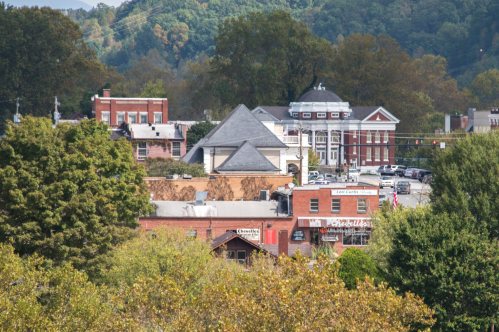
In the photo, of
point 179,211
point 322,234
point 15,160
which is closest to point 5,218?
point 15,160

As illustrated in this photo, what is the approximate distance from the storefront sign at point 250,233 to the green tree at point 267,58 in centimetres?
8006

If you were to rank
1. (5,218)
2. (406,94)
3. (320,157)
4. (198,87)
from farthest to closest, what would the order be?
(198,87) → (406,94) → (320,157) → (5,218)

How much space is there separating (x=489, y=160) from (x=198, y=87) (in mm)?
115222

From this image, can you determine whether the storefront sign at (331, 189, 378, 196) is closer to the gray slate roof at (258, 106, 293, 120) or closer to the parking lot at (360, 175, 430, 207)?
the parking lot at (360, 175, 430, 207)

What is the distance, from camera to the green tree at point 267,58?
436 feet

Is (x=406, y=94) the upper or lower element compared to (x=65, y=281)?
upper

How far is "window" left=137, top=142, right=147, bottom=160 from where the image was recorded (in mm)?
81037

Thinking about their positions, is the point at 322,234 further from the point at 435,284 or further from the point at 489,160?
the point at 435,284

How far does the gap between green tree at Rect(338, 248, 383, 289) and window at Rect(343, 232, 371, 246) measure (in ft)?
49.4

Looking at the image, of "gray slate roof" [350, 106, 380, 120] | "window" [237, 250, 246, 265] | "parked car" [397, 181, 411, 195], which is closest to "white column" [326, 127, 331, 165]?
"gray slate roof" [350, 106, 380, 120]

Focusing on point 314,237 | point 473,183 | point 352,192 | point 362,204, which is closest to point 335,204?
point 352,192

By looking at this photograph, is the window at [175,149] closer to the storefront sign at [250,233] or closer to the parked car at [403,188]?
the parked car at [403,188]

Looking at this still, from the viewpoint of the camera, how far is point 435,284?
30641 mm

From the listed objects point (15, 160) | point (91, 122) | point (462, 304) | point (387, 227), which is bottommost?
point (462, 304)
